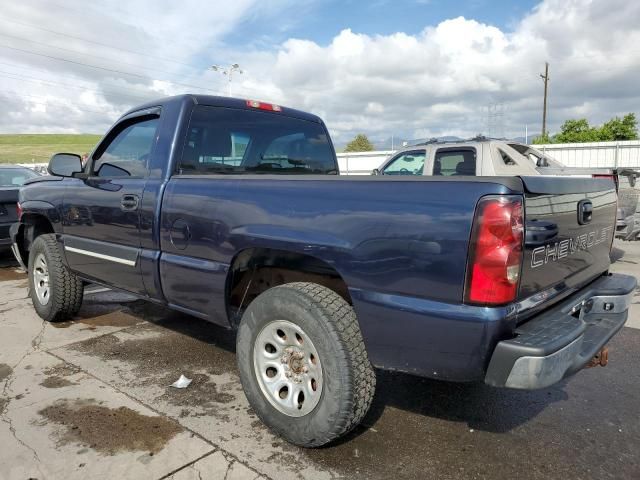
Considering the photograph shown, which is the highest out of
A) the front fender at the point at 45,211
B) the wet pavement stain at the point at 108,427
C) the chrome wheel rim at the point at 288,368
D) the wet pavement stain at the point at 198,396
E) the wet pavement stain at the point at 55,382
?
the front fender at the point at 45,211

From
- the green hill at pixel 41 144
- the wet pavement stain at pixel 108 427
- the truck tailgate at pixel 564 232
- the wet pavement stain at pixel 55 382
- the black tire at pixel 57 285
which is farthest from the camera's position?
the green hill at pixel 41 144

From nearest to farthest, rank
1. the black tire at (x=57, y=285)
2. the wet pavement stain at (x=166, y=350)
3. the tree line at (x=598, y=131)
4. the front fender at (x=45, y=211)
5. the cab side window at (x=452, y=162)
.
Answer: the wet pavement stain at (x=166, y=350) → the front fender at (x=45, y=211) → the black tire at (x=57, y=285) → the cab side window at (x=452, y=162) → the tree line at (x=598, y=131)

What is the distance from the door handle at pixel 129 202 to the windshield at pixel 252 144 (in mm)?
405

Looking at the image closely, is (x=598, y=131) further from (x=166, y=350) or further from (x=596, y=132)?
(x=166, y=350)

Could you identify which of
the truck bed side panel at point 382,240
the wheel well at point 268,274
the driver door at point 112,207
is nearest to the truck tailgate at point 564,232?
the truck bed side panel at point 382,240

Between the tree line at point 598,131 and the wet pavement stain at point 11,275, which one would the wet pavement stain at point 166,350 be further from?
the tree line at point 598,131

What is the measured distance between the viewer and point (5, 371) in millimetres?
3742

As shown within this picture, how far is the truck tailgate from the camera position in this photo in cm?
219

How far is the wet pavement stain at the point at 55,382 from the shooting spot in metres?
3.46

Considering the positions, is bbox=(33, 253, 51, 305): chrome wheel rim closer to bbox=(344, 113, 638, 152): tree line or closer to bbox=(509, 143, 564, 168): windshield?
bbox=(509, 143, 564, 168): windshield

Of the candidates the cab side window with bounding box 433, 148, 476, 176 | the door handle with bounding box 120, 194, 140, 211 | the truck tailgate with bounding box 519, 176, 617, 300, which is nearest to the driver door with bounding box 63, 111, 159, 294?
the door handle with bounding box 120, 194, 140, 211

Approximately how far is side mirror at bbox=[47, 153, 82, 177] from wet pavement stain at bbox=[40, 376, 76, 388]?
5.47 ft

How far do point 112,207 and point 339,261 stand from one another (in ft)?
7.00

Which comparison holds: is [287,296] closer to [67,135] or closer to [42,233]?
[42,233]
